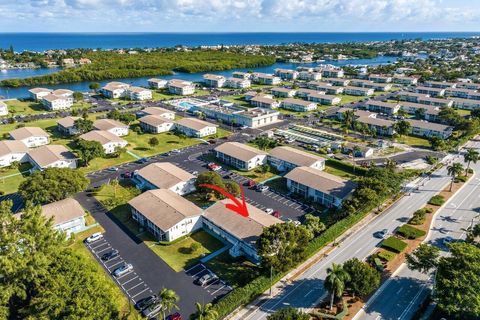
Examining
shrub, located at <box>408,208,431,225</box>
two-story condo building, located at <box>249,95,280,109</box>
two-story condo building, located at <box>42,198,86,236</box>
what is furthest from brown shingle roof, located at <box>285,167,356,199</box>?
two-story condo building, located at <box>249,95,280,109</box>

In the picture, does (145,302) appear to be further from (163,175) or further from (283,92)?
(283,92)

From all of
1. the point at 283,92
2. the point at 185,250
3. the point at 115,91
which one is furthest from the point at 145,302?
the point at 283,92

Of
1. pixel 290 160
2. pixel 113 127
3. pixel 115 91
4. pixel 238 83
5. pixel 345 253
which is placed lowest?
pixel 345 253

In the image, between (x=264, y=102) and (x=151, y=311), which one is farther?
(x=264, y=102)

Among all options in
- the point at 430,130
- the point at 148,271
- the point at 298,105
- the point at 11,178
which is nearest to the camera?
the point at 148,271

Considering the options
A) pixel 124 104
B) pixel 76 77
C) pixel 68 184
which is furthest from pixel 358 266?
pixel 76 77

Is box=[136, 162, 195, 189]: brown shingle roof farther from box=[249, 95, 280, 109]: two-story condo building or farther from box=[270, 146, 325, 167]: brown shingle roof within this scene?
box=[249, 95, 280, 109]: two-story condo building
